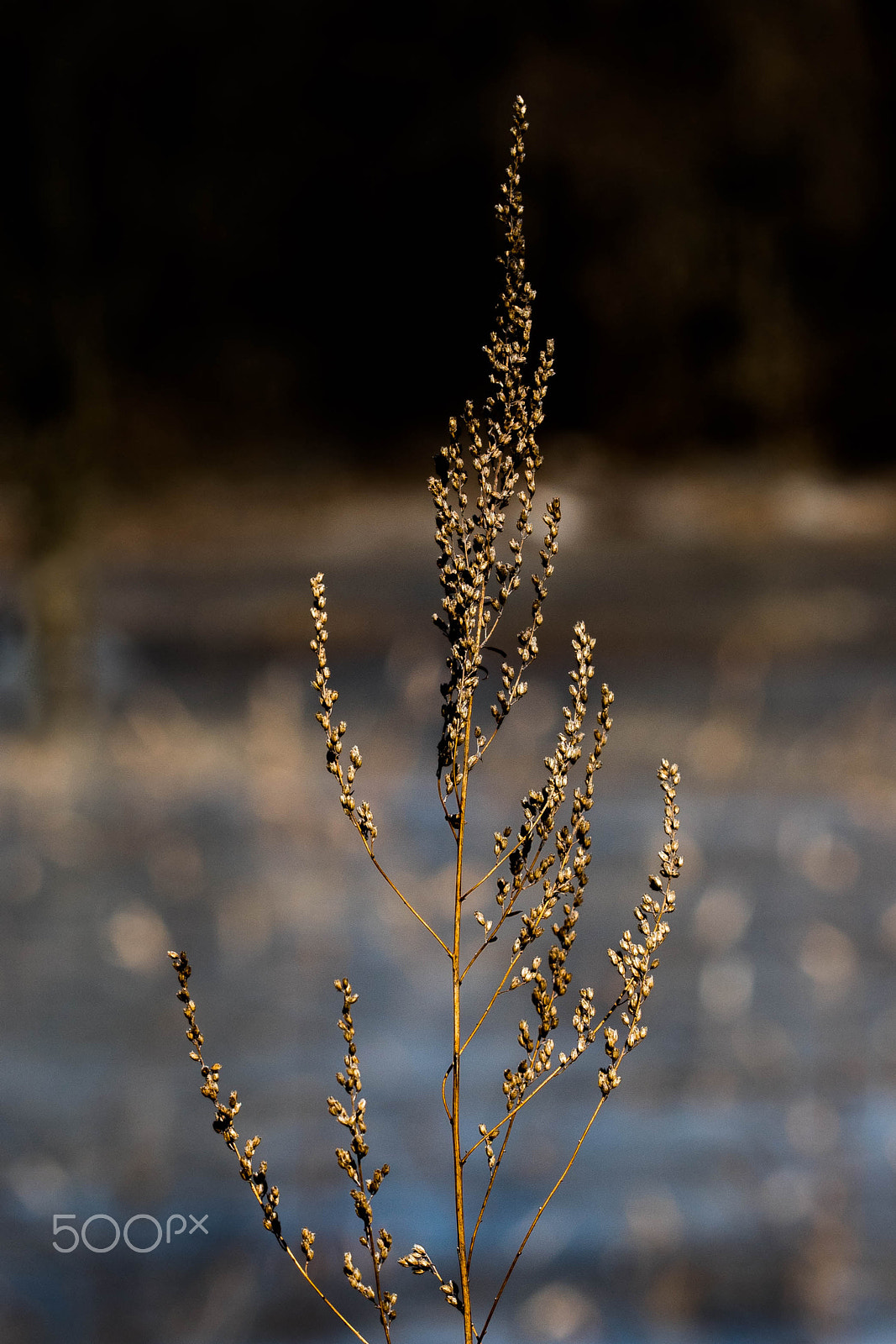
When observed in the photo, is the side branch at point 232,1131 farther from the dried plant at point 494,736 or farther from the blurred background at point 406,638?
the blurred background at point 406,638

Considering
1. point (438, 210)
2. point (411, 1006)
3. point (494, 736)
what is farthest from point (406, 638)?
point (494, 736)

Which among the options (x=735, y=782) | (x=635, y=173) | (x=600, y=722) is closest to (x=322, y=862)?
(x=735, y=782)

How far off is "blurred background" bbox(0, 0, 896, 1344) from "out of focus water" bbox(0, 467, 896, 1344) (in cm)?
2

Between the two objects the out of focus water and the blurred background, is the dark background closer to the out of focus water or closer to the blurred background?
the blurred background

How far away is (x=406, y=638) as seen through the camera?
18406 mm

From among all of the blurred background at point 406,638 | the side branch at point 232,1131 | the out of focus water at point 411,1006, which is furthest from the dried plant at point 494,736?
the blurred background at point 406,638

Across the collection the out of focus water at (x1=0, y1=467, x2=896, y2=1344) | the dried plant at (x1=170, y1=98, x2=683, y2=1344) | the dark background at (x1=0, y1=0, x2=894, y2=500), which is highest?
the dark background at (x1=0, y1=0, x2=894, y2=500)

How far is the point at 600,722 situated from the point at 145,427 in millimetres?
12081

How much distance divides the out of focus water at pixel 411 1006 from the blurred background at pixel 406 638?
22 millimetres

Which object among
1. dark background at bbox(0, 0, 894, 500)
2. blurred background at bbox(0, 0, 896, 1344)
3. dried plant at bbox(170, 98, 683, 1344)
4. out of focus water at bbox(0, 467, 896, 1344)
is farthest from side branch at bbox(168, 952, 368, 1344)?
dark background at bbox(0, 0, 894, 500)

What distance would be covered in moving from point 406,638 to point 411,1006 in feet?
43.3

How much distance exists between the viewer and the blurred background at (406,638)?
134 inches

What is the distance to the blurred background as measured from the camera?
3408mm

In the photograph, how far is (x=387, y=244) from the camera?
11.6 meters
